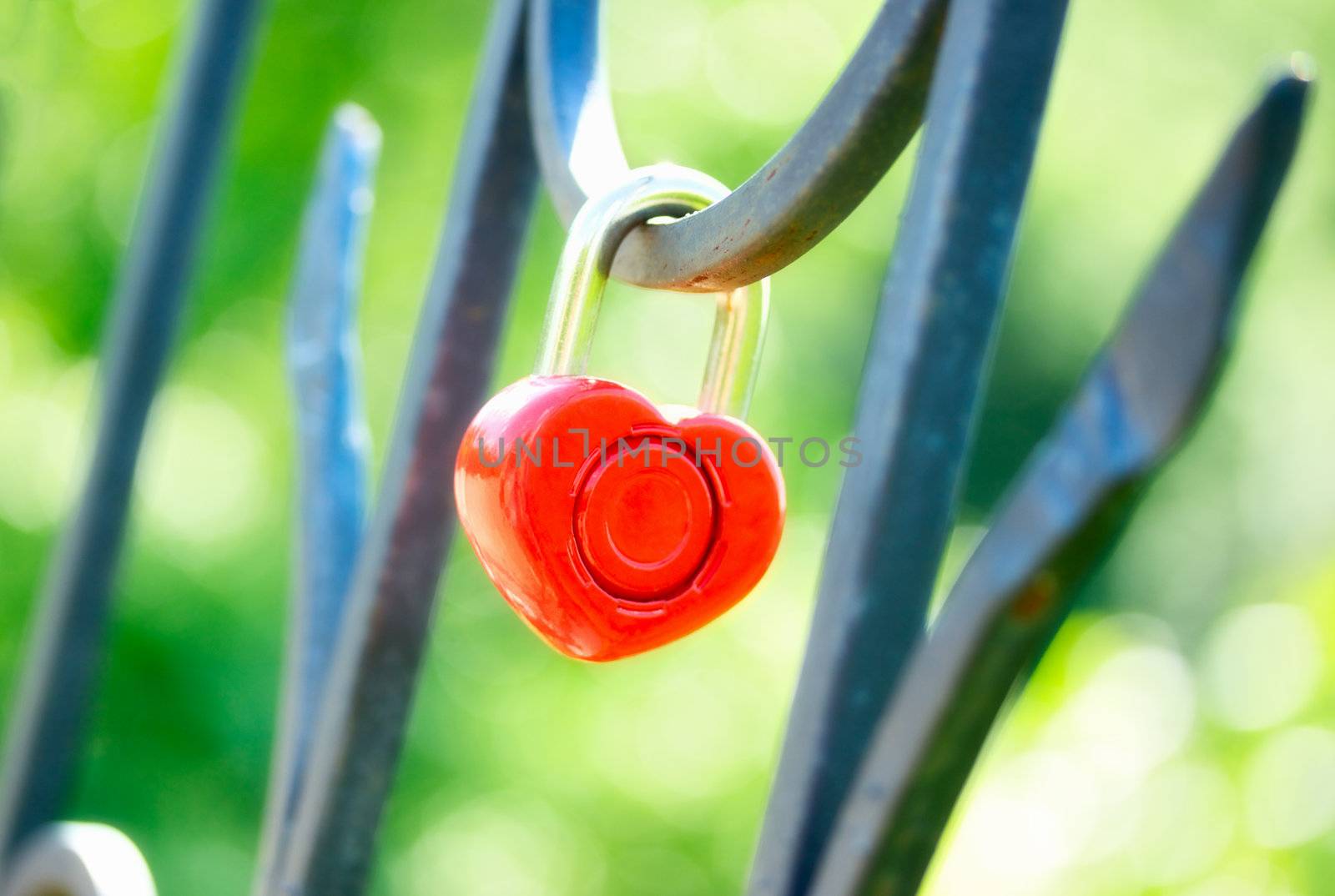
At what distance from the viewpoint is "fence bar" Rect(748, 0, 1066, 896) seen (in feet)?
0.98

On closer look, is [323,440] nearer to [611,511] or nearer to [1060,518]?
[611,511]

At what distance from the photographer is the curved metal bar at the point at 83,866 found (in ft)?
1.97

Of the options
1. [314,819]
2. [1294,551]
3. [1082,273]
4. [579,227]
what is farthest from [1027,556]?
[1294,551]

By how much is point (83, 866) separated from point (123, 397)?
231 mm

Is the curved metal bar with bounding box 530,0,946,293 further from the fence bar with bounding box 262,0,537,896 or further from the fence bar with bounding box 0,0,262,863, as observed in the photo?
the fence bar with bounding box 0,0,262,863

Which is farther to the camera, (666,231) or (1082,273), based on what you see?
(1082,273)

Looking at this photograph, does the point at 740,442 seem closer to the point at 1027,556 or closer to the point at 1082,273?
the point at 1027,556

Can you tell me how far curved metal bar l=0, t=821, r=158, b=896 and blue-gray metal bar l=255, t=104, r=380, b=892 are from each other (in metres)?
0.10

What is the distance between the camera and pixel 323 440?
531mm

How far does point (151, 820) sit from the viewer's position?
1641 millimetres

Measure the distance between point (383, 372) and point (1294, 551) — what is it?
2089 millimetres

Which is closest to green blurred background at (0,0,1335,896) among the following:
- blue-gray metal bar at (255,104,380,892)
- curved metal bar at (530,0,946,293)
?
blue-gray metal bar at (255,104,380,892)

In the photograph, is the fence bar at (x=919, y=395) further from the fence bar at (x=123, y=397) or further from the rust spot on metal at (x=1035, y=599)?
the fence bar at (x=123, y=397)

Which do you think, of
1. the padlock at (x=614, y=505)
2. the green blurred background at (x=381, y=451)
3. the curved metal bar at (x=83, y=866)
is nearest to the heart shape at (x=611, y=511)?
the padlock at (x=614, y=505)
